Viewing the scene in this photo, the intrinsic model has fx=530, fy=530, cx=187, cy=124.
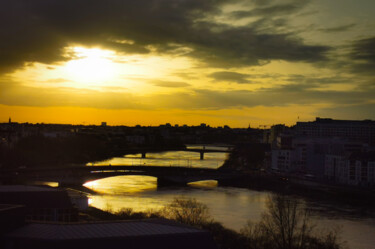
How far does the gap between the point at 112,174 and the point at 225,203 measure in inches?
197

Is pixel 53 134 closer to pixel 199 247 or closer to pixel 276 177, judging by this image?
pixel 276 177

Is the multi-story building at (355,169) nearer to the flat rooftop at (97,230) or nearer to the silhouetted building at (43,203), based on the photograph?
the silhouetted building at (43,203)

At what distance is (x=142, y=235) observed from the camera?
5.04 meters

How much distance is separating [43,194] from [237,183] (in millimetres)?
11756

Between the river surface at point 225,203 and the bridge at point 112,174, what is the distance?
349mm

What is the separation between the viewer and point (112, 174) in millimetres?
17188

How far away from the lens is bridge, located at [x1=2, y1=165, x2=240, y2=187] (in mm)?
16188

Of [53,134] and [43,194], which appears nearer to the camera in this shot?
[43,194]

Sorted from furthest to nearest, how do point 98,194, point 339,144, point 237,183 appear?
point 339,144 → point 237,183 → point 98,194

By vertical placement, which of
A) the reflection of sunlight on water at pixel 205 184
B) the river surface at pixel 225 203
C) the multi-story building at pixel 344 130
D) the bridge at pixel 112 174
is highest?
the multi-story building at pixel 344 130

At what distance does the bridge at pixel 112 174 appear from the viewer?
16188mm

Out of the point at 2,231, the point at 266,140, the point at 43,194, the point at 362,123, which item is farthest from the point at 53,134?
the point at 2,231

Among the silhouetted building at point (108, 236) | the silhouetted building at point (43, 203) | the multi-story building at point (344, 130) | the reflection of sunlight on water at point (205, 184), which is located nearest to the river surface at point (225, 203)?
the reflection of sunlight on water at point (205, 184)

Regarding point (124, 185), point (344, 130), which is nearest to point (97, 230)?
point (124, 185)
